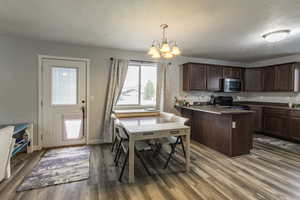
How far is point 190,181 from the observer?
229cm

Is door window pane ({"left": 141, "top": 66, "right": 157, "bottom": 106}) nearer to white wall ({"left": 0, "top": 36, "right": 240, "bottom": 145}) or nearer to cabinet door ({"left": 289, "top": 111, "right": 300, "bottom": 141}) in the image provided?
white wall ({"left": 0, "top": 36, "right": 240, "bottom": 145})

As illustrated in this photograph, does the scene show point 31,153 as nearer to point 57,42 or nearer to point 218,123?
point 57,42

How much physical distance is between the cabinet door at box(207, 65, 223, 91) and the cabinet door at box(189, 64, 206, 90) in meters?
0.20

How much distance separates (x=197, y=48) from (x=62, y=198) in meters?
3.99

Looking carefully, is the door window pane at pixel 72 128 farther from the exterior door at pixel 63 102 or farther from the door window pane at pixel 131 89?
the door window pane at pixel 131 89

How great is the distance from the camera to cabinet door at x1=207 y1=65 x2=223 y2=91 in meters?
4.82

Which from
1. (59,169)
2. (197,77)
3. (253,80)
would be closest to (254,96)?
(253,80)

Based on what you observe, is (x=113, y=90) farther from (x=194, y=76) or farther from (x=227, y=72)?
(x=227, y=72)

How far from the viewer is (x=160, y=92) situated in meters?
4.45

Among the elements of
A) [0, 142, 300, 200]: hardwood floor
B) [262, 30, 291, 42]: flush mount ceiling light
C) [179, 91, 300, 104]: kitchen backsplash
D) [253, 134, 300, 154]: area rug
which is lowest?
[0, 142, 300, 200]: hardwood floor

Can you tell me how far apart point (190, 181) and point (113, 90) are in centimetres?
272

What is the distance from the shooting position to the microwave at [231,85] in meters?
5.02

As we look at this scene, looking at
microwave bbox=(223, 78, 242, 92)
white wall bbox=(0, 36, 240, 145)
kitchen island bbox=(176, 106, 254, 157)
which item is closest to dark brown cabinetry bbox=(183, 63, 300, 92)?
microwave bbox=(223, 78, 242, 92)

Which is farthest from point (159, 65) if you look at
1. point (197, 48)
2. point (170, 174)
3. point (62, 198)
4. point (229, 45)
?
point (62, 198)
